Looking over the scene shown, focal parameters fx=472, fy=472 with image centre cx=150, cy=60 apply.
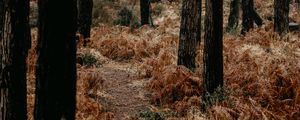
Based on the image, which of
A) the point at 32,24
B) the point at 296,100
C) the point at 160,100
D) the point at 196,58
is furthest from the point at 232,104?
the point at 32,24

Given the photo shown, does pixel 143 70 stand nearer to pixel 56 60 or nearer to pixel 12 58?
pixel 12 58

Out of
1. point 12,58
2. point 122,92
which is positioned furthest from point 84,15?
point 12,58

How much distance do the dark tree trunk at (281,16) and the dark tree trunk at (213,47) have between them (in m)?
7.48

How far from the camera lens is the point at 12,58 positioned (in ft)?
17.8

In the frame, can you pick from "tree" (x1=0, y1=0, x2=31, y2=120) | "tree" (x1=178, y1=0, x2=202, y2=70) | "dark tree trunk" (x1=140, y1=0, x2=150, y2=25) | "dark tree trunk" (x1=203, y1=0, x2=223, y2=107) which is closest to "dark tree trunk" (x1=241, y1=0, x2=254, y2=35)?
"dark tree trunk" (x1=140, y1=0, x2=150, y2=25)

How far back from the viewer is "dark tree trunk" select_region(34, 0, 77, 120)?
4.00 meters

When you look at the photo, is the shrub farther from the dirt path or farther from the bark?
the dirt path

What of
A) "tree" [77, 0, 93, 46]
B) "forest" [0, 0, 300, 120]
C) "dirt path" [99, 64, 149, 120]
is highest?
"tree" [77, 0, 93, 46]

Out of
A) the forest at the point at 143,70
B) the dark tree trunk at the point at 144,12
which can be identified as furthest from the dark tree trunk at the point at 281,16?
the dark tree trunk at the point at 144,12

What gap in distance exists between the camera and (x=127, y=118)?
26.8 feet

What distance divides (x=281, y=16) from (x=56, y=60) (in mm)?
11633

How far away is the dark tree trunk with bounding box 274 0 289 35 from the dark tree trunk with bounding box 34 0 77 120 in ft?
37.3

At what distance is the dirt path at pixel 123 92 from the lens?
344 inches

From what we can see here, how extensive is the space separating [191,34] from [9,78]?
555cm
